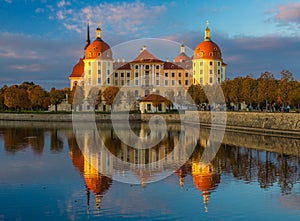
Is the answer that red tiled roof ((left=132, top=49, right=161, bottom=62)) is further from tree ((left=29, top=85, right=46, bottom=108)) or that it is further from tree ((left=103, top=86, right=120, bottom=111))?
tree ((left=29, top=85, right=46, bottom=108))

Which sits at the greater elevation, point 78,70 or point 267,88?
point 78,70

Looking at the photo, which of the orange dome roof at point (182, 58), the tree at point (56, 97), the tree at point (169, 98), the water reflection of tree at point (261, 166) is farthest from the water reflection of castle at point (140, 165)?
the orange dome roof at point (182, 58)

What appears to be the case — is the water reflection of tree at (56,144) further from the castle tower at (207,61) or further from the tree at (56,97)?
the castle tower at (207,61)

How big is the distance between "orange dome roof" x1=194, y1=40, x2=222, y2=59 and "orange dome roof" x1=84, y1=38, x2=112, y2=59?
14300mm

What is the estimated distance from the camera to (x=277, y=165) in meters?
18.4

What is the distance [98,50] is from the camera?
6850cm

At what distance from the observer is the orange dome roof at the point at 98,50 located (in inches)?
2697

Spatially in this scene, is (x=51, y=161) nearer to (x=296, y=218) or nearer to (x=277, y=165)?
(x=277, y=165)

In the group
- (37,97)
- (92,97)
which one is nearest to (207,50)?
(92,97)

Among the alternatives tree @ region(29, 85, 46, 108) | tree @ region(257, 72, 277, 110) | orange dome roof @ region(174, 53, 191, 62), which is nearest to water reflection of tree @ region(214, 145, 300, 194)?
tree @ region(257, 72, 277, 110)

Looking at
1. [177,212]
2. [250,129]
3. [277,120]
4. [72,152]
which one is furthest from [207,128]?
[177,212]

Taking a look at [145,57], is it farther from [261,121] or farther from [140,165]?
[140,165]

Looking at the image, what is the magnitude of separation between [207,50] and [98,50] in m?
17.2

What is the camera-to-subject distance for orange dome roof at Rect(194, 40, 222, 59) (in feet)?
222
